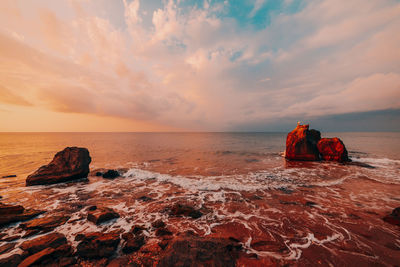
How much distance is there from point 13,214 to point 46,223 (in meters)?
2.10

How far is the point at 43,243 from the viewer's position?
5.01 metres

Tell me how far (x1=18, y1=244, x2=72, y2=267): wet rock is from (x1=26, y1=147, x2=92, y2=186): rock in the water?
10993mm

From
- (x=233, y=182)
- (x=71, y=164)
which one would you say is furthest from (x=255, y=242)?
(x=71, y=164)

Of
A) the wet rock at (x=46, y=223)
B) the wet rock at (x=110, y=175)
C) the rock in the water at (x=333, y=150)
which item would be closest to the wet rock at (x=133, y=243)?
the wet rock at (x=46, y=223)

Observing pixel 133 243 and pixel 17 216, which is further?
pixel 17 216

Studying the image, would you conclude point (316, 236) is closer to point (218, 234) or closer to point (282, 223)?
point (282, 223)

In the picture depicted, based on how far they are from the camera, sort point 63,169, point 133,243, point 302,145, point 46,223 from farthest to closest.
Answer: point 302,145
point 63,169
point 46,223
point 133,243

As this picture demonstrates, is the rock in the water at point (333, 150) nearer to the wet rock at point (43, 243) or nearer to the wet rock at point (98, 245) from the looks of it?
the wet rock at point (98, 245)

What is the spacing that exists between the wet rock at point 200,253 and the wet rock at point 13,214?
805cm

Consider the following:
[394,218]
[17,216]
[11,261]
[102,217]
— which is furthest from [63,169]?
[394,218]

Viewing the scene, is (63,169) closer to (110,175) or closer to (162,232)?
(110,175)

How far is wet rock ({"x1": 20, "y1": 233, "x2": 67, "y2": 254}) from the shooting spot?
15.8 ft

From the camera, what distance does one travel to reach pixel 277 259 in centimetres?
465

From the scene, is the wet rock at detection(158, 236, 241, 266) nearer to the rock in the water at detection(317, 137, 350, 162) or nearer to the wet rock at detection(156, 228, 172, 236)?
the wet rock at detection(156, 228, 172, 236)
